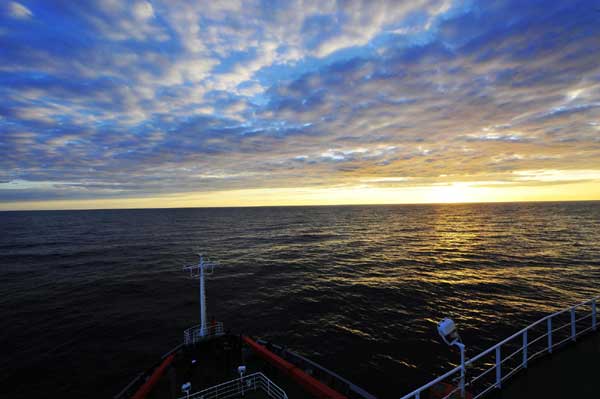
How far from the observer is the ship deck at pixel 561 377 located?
25.9 feet

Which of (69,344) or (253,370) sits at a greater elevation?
(253,370)

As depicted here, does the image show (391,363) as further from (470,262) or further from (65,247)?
(65,247)

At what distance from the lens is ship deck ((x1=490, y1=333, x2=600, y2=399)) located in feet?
25.9


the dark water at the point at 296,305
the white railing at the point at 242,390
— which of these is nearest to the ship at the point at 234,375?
the white railing at the point at 242,390

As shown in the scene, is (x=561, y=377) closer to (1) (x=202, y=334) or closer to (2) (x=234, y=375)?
(2) (x=234, y=375)

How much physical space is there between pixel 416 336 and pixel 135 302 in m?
31.5

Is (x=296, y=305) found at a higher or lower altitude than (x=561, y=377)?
lower

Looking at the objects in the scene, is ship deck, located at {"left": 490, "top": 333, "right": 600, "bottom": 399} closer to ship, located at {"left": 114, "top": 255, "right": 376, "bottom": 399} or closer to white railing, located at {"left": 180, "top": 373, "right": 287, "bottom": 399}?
ship, located at {"left": 114, "top": 255, "right": 376, "bottom": 399}

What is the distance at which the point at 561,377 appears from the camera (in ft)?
27.8

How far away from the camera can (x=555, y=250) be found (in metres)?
51.9

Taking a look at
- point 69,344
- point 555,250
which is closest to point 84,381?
point 69,344

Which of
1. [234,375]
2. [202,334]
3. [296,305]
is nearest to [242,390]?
[234,375]

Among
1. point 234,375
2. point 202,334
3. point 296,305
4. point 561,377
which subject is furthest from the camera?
point 296,305

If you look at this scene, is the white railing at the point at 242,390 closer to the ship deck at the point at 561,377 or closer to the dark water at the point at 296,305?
the dark water at the point at 296,305
